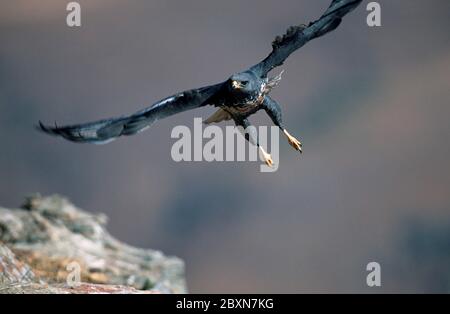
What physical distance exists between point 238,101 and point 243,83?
42 cm

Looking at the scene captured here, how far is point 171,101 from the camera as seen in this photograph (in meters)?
16.4

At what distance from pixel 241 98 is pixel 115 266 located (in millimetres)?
12469

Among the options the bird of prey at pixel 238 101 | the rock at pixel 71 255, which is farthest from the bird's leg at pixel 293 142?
the rock at pixel 71 255

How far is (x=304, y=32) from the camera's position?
1812 cm

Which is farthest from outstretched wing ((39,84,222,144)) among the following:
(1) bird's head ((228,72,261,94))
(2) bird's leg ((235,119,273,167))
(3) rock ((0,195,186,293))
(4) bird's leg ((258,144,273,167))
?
(3) rock ((0,195,186,293))

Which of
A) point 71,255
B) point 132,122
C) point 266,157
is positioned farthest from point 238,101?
point 71,255

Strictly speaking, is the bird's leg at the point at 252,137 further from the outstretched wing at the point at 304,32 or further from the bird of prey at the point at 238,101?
the outstretched wing at the point at 304,32

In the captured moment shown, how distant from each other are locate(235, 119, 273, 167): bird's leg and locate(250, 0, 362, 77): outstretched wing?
Answer: 1153mm

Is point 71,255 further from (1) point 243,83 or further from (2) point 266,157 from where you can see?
(1) point 243,83

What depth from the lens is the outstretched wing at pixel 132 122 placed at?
14997 mm

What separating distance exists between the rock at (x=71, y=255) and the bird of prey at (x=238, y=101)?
11.7 feet
